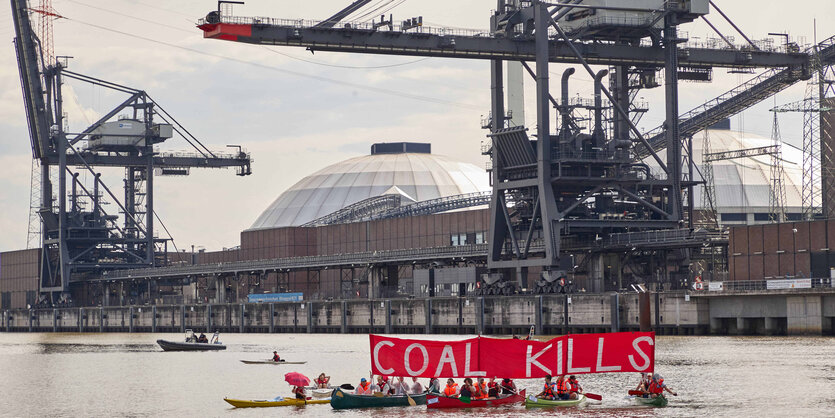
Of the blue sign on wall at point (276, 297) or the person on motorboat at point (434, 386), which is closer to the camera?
the person on motorboat at point (434, 386)

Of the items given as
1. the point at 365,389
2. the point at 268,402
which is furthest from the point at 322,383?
the point at 365,389

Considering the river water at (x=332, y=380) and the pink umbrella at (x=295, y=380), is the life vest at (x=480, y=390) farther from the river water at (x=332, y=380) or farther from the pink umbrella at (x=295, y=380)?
the pink umbrella at (x=295, y=380)

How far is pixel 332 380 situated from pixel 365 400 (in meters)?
17.6

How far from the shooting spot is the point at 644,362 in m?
55.8

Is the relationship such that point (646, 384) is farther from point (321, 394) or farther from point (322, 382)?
point (322, 382)

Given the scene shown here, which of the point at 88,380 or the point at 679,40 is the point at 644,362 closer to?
the point at 88,380

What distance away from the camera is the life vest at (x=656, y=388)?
187 ft

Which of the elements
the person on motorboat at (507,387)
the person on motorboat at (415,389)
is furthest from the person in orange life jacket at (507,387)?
the person on motorboat at (415,389)

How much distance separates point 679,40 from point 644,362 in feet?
232

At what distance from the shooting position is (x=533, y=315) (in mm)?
114812

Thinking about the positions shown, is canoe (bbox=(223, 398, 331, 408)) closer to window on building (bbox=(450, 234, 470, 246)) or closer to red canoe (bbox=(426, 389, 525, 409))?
red canoe (bbox=(426, 389, 525, 409))

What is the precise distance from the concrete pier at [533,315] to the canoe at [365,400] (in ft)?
145

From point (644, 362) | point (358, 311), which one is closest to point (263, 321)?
point (358, 311)

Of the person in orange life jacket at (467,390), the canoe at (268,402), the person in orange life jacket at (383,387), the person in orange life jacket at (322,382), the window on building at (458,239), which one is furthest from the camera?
the window on building at (458,239)
